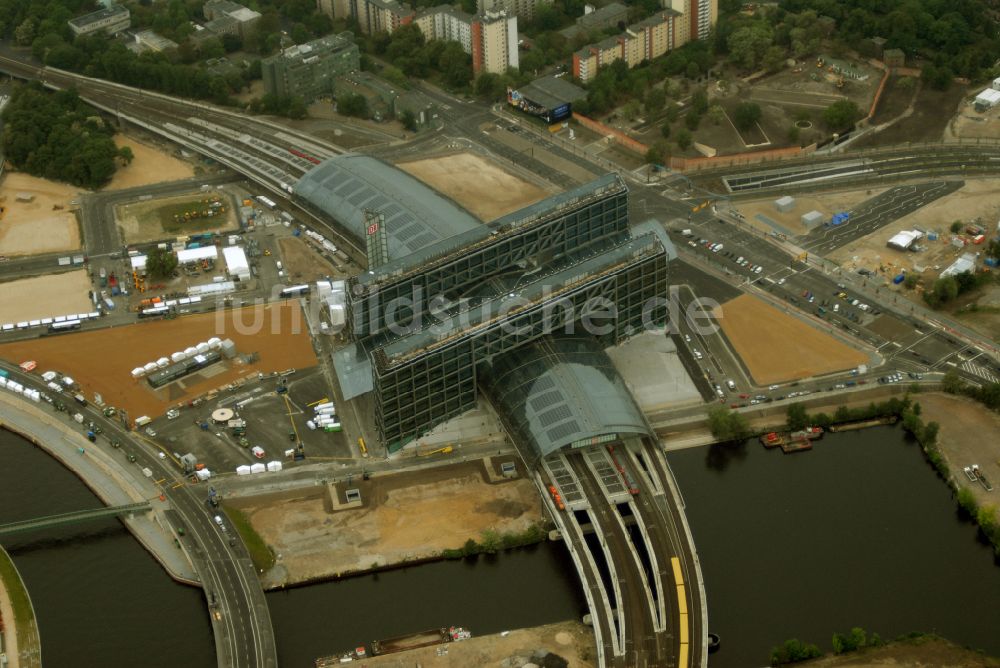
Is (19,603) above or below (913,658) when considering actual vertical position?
above

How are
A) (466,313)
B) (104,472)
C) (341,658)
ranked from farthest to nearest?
1. (466,313)
2. (104,472)
3. (341,658)

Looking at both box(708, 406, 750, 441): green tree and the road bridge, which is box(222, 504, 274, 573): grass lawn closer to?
the road bridge

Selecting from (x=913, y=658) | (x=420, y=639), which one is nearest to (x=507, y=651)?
(x=420, y=639)

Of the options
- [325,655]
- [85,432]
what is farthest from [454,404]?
[85,432]

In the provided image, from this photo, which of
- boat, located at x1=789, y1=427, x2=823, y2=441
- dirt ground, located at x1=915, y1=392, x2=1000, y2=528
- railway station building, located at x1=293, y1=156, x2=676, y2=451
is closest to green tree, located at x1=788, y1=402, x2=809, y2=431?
boat, located at x1=789, y1=427, x2=823, y2=441

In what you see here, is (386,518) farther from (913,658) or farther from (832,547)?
(913,658)

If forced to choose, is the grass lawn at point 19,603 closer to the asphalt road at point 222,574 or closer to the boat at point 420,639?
the asphalt road at point 222,574

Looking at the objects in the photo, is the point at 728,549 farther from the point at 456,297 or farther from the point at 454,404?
the point at 456,297
